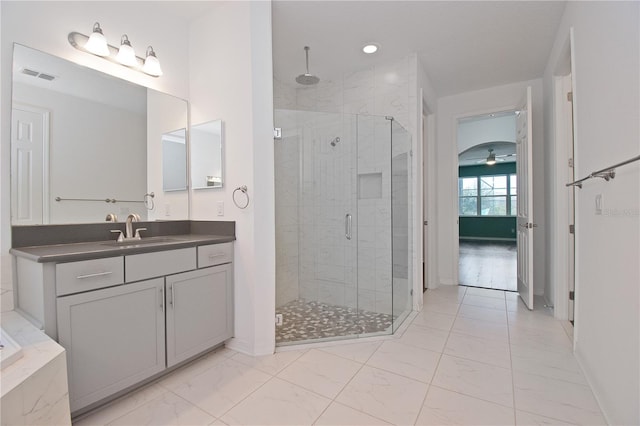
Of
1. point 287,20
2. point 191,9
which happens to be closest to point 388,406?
point 287,20

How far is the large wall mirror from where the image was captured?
1.59m

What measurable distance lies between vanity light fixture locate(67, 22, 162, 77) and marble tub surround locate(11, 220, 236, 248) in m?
1.12

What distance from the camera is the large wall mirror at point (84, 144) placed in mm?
1592

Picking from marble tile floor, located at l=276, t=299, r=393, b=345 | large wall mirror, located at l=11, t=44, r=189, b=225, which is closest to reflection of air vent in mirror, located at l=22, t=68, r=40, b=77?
large wall mirror, located at l=11, t=44, r=189, b=225

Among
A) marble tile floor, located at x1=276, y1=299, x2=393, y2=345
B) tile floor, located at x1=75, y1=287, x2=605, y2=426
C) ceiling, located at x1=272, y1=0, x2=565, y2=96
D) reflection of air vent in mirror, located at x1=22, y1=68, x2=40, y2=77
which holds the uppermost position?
ceiling, located at x1=272, y1=0, x2=565, y2=96

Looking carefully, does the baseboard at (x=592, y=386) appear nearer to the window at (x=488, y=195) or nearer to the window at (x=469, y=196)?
the window at (x=488, y=195)

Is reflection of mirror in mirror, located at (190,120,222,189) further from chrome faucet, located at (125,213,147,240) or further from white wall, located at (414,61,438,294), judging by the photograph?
white wall, located at (414,61,438,294)

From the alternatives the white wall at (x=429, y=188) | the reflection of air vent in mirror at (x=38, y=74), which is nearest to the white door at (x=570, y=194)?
the white wall at (x=429, y=188)

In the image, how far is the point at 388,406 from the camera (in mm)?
1521

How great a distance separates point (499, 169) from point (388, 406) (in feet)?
34.6

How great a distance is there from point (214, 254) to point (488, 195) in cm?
1061

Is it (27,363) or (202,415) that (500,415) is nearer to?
(202,415)

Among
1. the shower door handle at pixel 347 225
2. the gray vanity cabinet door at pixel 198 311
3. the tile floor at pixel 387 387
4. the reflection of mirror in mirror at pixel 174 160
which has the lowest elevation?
the tile floor at pixel 387 387

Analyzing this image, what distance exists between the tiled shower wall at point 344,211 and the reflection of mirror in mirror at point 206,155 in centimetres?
70
